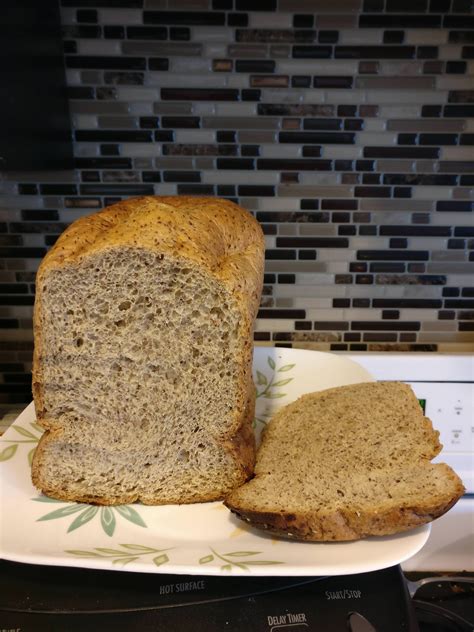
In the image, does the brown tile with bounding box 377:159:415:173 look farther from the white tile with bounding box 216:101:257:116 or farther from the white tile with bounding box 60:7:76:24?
the white tile with bounding box 60:7:76:24

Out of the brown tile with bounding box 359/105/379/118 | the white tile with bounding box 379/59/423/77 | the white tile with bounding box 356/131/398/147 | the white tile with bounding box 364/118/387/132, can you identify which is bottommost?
the white tile with bounding box 356/131/398/147

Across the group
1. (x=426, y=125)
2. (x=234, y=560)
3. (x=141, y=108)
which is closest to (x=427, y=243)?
(x=426, y=125)

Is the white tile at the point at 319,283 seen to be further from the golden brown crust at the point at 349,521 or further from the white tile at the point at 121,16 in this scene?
the golden brown crust at the point at 349,521

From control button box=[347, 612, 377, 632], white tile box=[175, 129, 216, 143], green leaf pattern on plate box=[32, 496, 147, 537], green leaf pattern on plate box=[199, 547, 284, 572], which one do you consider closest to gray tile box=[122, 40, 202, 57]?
white tile box=[175, 129, 216, 143]

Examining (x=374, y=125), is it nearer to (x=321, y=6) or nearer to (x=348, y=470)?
(x=321, y=6)

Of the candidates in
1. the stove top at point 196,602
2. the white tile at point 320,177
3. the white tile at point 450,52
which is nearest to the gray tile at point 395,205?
the white tile at point 320,177

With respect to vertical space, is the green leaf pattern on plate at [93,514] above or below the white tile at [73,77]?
below

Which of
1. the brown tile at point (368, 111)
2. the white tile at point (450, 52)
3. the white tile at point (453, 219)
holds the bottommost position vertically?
the white tile at point (453, 219)
